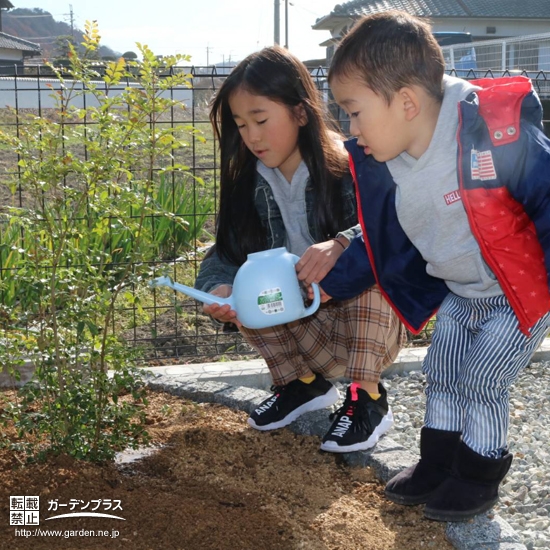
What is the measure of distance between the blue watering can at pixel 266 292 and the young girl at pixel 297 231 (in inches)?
2.9

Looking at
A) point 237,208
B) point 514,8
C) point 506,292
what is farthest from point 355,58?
point 514,8

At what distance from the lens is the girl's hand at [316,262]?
2.39 meters

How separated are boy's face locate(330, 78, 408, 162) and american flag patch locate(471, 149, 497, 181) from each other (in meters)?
0.21

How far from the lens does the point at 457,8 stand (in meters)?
30.8

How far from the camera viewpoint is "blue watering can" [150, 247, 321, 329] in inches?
90.1

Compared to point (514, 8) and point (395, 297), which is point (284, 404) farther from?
point (514, 8)

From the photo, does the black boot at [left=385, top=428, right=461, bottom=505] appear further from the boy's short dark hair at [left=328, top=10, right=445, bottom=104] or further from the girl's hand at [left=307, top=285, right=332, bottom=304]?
the boy's short dark hair at [left=328, top=10, right=445, bottom=104]

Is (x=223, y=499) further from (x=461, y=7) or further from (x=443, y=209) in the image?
(x=461, y=7)

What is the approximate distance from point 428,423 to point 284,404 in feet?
2.18

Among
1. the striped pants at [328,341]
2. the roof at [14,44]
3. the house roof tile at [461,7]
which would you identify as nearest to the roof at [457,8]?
the house roof tile at [461,7]

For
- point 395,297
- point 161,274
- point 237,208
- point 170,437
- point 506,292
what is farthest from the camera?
point 237,208

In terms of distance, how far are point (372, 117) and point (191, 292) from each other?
0.70 m

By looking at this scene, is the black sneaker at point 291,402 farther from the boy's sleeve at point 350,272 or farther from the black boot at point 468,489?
the black boot at point 468,489

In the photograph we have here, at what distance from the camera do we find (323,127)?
273 centimetres
